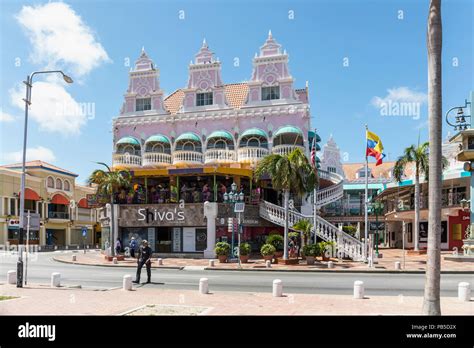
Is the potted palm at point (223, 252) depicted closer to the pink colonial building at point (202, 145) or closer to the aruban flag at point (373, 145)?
the pink colonial building at point (202, 145)

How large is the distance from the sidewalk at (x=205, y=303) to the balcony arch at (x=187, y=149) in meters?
24.6

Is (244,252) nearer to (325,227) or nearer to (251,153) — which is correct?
(325,227)

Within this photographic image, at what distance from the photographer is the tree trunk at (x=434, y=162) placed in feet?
31.6

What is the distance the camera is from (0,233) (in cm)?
5200

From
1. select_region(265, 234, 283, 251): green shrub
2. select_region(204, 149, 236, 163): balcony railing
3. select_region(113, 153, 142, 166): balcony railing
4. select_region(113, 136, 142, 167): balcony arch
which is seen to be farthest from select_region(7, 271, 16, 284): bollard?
select_region(113, 153, 142, 166): balcony railing

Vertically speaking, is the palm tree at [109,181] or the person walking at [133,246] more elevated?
the palm tree at [109,181]

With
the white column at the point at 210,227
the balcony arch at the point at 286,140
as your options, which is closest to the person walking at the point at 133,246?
the white column at the point at 210,227

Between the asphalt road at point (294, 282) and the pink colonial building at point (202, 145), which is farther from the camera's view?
the pink colonial building at point (202, 145)

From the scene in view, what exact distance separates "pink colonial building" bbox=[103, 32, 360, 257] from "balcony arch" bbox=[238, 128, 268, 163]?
87 millimetres

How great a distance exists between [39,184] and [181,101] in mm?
24616

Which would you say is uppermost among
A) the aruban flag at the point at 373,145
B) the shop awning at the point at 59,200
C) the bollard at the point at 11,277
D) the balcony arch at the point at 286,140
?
the balcony arch at the point at 286,140

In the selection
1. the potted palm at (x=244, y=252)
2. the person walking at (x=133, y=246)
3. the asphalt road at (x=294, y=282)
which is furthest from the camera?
the person walking at (x=133, y=246)

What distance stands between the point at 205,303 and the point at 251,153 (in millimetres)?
25717
